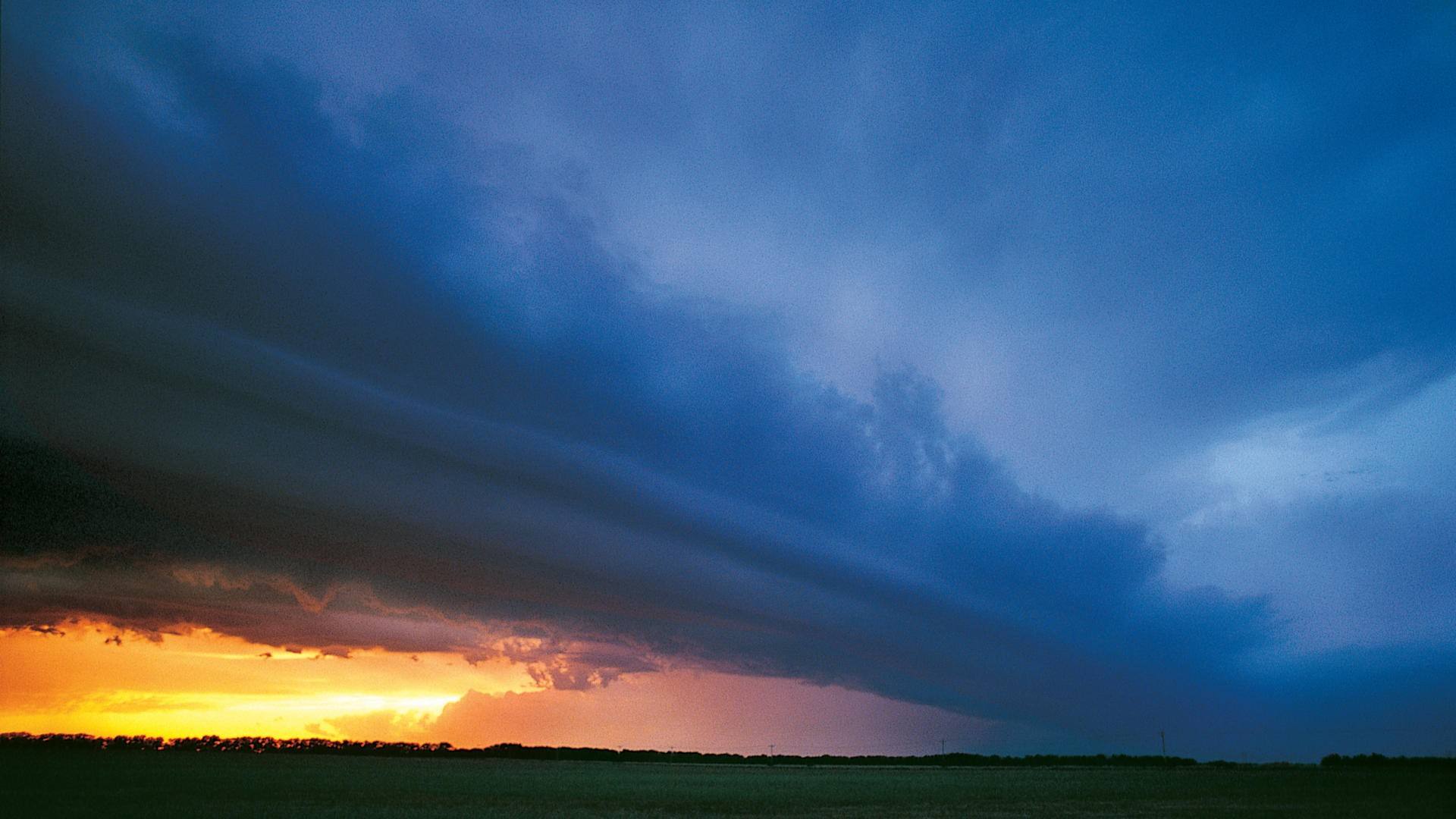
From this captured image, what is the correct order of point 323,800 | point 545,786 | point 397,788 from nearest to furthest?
point 323,800, point 397,788, point 545,786

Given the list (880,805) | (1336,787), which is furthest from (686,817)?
(1336,787)

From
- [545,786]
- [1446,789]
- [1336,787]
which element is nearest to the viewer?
[545,786]

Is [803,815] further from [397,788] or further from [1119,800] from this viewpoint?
[397,788]

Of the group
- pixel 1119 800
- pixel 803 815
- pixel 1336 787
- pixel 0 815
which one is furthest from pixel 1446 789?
pixel 0 815

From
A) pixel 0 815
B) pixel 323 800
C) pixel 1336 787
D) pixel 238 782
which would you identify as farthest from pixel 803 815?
pixel 1336 787

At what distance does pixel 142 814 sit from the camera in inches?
1975

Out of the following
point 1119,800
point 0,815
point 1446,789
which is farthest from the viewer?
point 1446,789

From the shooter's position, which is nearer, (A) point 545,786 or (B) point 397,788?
(B) point 397,788

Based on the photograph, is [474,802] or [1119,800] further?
[1119,800]

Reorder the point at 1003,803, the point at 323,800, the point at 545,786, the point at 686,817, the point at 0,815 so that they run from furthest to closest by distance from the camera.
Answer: the point at 545,786 → the point at 1003,803 → the point at 323,800 → the point at 686,817 → the point at 0,815

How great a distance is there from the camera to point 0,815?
156 ft

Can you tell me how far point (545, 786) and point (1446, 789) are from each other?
118 m

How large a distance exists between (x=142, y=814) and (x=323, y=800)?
18978mm

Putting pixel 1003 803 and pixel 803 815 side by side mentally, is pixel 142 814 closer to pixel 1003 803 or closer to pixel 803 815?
pixel 803 815
